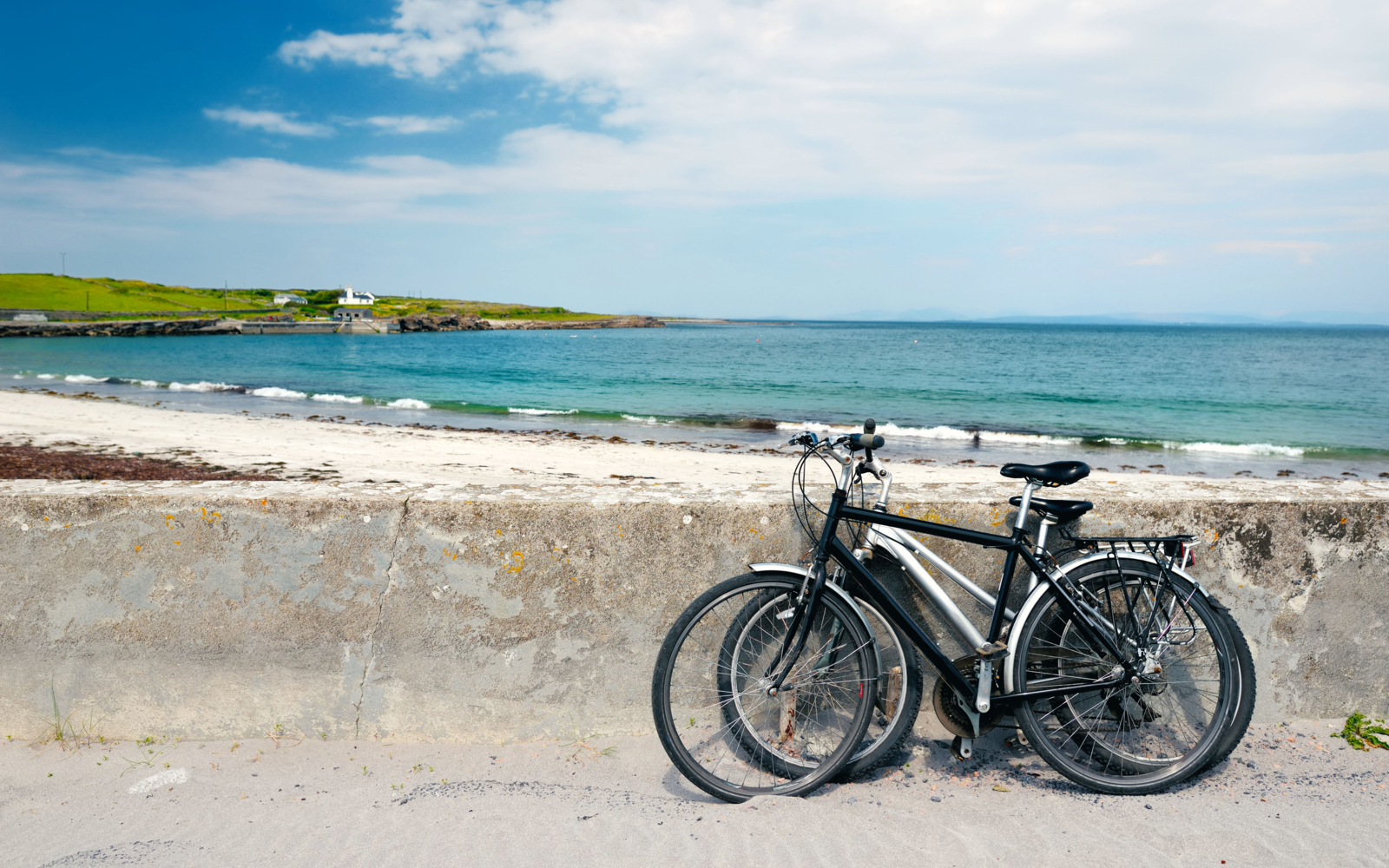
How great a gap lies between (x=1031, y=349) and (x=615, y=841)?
89.6 metres

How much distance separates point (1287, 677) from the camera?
324cm

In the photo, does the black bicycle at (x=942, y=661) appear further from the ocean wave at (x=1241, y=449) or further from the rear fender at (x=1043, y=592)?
the ocean wave at (x=1241, y=449)

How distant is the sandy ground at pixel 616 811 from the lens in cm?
242

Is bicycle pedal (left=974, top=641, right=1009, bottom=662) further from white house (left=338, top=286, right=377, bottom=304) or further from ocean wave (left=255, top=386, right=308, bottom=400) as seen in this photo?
white house (left=338, top=286, right=377, bottom=304)

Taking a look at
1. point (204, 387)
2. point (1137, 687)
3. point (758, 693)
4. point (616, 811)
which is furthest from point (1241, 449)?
point (204, 387)

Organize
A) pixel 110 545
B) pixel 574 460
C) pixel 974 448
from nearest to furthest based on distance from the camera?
pixel 110 545
pixel 574 460
pixel 974 448

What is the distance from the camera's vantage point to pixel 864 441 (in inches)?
112

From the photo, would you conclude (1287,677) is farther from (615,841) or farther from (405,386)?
(405,386)

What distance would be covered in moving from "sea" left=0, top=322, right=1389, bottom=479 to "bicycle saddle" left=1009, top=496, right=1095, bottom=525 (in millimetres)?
8099

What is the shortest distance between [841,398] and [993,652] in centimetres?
3058

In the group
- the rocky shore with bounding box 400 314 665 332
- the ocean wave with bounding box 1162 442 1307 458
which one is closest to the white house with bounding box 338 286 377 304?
the rocky shore with bounding box 400 314 665 332

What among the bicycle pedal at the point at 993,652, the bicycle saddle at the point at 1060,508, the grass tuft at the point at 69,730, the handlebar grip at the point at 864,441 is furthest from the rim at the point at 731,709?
the grass tuft at the point at 69,730

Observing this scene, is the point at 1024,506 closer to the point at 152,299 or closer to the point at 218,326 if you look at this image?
the point at 218,326

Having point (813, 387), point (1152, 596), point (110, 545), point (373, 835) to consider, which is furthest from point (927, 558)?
point (813, 387)
